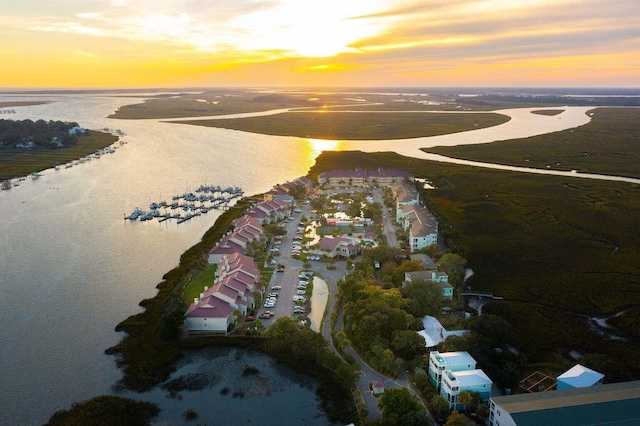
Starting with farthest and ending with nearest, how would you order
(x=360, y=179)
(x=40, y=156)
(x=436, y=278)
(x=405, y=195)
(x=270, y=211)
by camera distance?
(x=40, y=156) → (x=360, y=179) → (x=405, y=195) → (x=270, y=211) → (x=436, y=278)

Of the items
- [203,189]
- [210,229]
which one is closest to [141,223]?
[210,229]

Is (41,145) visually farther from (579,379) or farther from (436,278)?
(579,379)

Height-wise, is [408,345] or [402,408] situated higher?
[402,408]

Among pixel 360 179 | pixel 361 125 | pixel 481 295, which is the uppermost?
pixel 361 125

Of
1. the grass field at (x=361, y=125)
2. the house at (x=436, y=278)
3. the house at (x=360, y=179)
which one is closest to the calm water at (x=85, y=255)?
the house at (x=360, y=179)

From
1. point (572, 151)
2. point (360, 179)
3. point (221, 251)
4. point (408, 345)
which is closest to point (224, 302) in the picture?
point (221, 251)

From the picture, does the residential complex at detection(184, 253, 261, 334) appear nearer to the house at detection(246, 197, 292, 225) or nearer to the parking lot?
the parking lot

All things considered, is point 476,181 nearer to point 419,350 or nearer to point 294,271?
point 294,271

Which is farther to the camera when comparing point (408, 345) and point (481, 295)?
point (481, 295)
